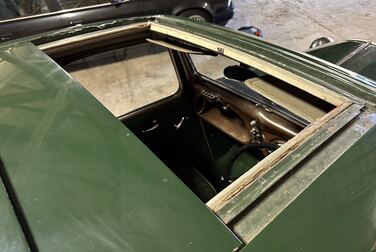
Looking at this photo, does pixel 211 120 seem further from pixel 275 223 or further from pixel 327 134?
pixel 275 223

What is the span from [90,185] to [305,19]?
541cm

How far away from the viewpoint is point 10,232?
2.06 ft

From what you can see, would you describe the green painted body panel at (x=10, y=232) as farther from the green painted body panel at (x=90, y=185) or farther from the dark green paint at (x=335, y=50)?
the dark green paint at (x=335, y=50)

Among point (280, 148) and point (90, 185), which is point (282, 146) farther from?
point (90, 185)

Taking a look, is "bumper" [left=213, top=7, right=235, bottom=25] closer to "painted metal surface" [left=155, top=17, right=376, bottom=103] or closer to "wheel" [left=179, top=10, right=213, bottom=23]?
"wheel" [left=179, top=10, right=213, bottom=23]

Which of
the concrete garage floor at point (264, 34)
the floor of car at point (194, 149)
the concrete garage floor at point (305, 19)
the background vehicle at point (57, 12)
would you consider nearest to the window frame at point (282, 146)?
the floor of car at point (194, 149)

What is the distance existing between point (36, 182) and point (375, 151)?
955 millimetres

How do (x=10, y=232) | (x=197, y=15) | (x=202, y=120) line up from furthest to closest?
1. (x=197, y=15)
2. (x=202, y=120)
3. (x=10, y=232)

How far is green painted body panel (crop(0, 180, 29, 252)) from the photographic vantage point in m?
0.60

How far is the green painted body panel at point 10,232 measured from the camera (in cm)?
60

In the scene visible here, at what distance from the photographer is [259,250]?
67cm

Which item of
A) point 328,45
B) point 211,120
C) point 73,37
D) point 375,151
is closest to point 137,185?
point 375,151

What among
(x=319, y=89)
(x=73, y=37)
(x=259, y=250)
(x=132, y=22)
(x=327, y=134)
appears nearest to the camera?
(x=259, y=250)

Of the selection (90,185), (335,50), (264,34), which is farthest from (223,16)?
(90,185)
